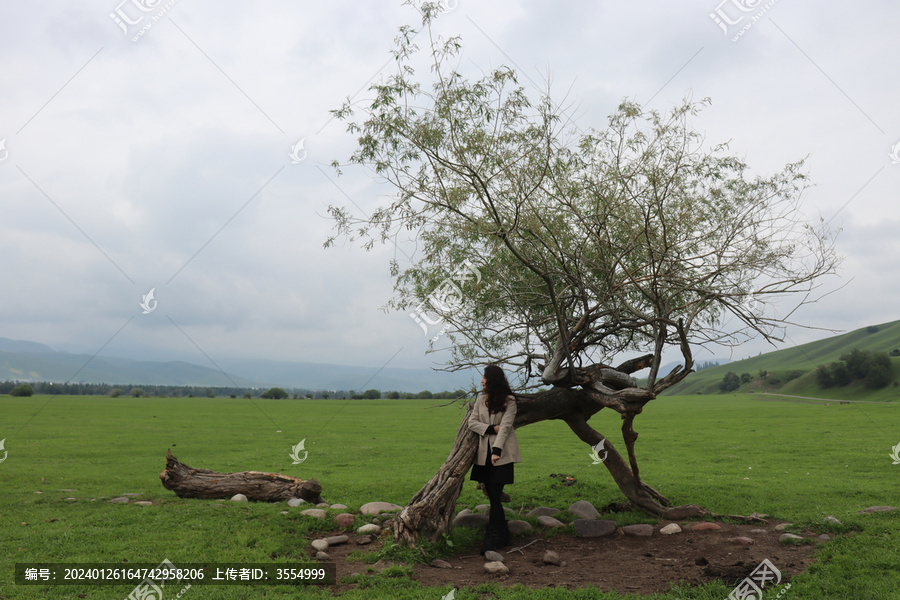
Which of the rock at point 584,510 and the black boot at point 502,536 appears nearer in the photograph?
the black boot at point 502,536

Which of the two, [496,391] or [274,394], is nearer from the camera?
[496,391]

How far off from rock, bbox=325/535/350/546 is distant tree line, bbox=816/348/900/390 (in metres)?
121

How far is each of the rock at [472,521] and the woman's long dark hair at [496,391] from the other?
2.78 metres

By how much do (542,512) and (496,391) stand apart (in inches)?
154

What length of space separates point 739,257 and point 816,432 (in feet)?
107

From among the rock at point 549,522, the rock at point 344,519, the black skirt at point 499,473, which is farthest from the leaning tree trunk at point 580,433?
the rock at point 549,522

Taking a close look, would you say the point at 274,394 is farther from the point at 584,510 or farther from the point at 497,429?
the point at 497,429

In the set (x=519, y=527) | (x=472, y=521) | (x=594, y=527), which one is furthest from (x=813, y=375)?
(x=472, y=521)

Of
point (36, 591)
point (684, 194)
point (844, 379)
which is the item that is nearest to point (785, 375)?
point (844, 379)

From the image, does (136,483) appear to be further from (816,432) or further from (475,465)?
(816,432)

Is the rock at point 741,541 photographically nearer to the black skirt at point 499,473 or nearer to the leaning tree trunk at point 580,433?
the leaning tree trunk at point 580,433

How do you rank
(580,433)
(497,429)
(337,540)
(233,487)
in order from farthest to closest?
(233,487) < (580,433) < (337,540) < (497,429)

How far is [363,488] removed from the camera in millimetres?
16641

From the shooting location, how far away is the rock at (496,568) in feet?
29.6
